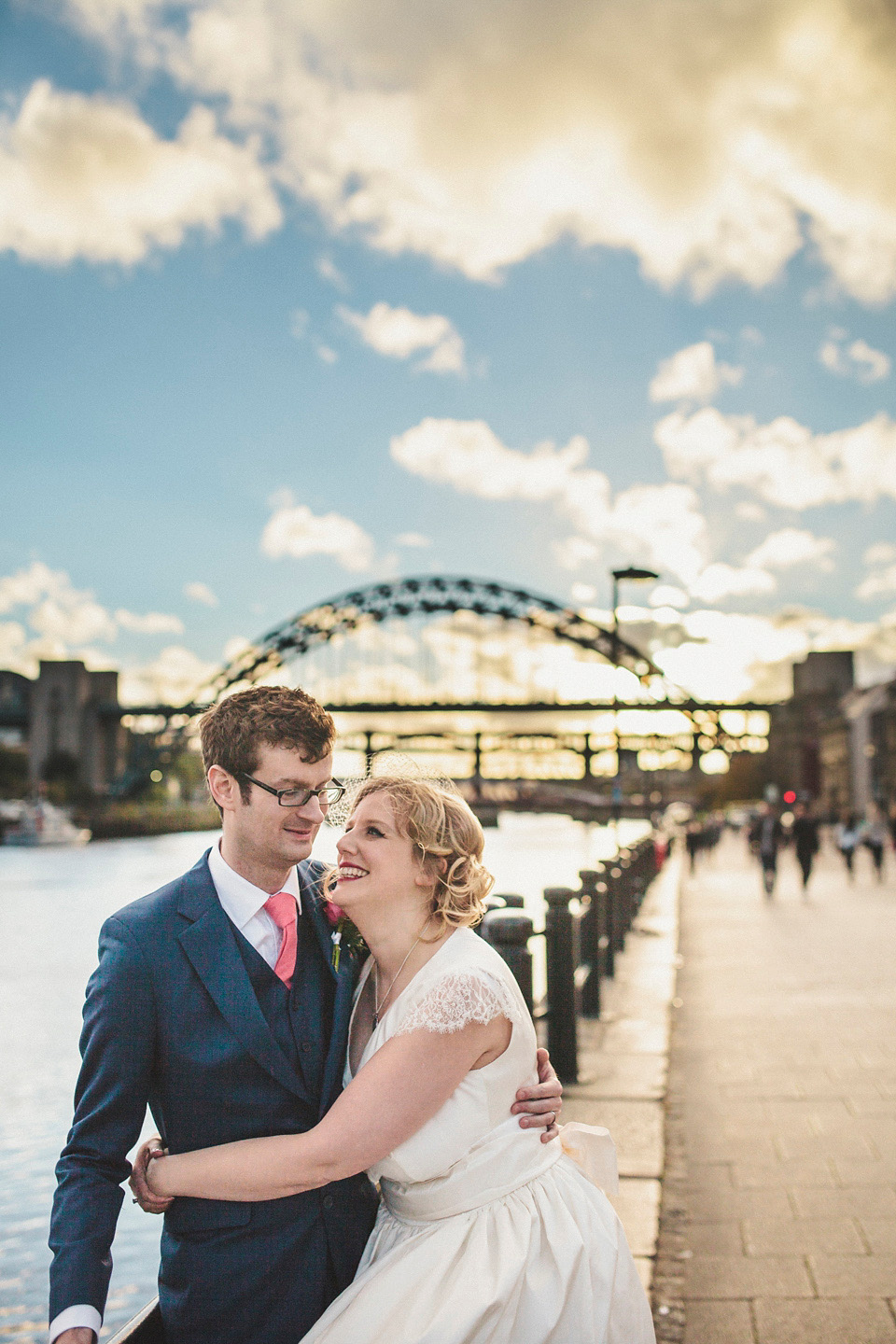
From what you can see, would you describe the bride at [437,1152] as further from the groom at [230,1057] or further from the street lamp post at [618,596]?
the street lamp post at [618,596]

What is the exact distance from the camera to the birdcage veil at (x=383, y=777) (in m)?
2.41

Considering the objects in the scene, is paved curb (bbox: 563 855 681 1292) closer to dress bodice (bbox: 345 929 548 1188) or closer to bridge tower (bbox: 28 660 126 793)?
dress bodice (bbox: 345 929 548 1188)

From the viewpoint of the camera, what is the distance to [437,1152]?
2.12 metres

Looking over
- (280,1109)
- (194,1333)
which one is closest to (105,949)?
(280,1109)

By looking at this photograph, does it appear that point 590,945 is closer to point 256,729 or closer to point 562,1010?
point 562,1010

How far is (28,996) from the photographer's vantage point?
1177 centimetres

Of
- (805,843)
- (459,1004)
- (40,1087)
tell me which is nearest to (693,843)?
(805,843)

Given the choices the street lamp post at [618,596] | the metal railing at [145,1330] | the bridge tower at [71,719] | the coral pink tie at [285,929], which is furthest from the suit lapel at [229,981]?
the bridge tower at [71,719]

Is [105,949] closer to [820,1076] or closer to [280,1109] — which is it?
[280,1109]

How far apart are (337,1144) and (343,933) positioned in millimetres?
455

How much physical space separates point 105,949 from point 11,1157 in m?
5.09

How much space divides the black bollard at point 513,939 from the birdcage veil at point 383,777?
80.8 inches

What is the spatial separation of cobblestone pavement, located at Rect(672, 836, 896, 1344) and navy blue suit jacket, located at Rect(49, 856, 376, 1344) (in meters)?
1.85

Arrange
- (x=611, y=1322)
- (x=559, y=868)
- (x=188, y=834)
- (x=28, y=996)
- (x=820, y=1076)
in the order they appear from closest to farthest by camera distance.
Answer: (x=611, y=1322)
(x=820, y=1076)
(x=28, y=996)
(x=559, y=868)
(x=188, y=834)
